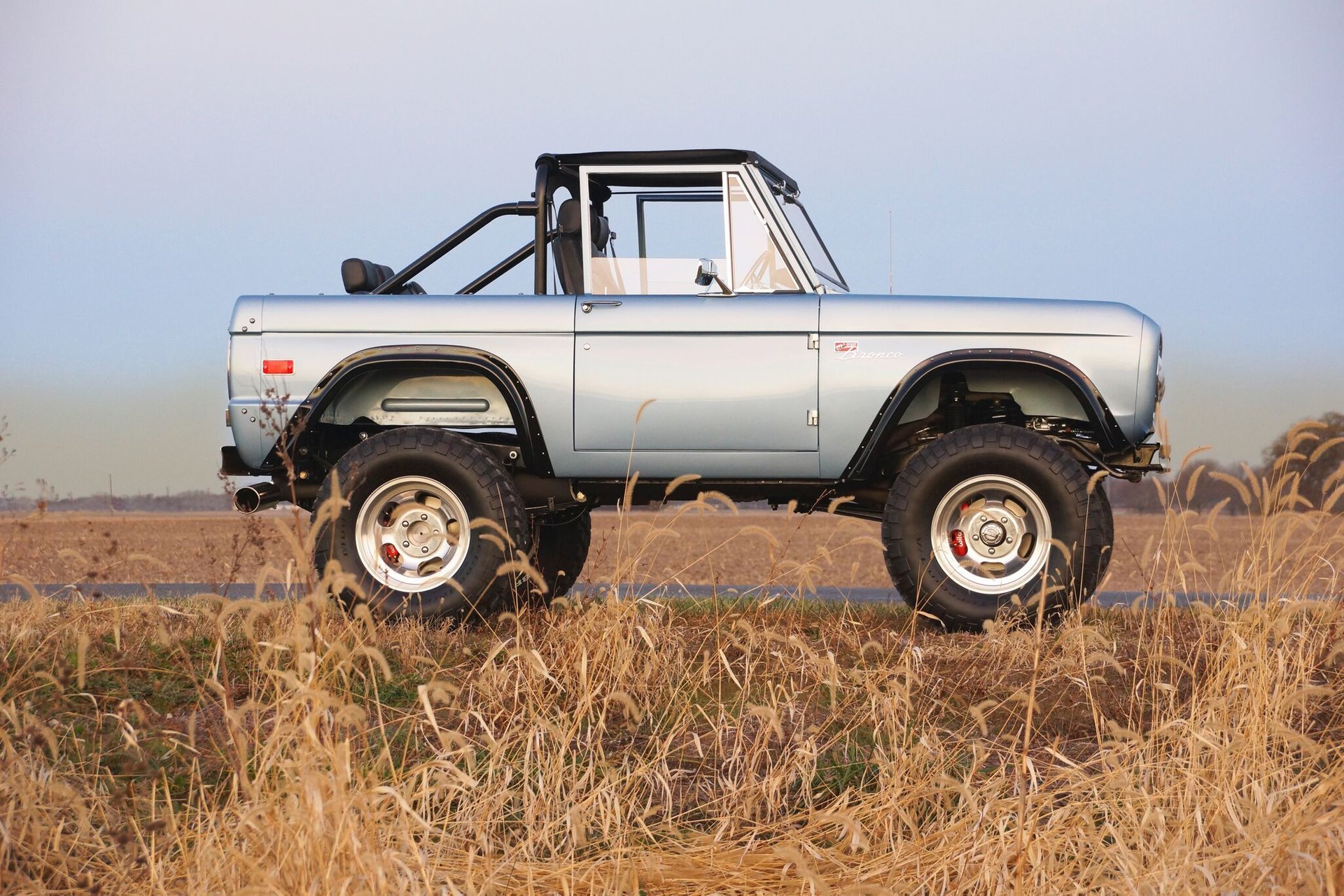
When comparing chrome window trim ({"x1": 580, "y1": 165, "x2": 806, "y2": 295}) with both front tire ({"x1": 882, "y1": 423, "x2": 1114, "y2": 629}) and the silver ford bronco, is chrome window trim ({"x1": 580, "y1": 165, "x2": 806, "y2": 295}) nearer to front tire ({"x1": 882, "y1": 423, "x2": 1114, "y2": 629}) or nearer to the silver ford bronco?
the silver ford bronco

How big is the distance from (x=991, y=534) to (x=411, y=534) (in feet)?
10.2

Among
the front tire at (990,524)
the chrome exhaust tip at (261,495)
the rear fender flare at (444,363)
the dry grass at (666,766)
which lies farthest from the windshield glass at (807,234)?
the chrome exhaust tip at (261,495)

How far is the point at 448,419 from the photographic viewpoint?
7.07 m

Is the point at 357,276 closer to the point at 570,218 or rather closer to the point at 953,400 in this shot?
the point at 570,218

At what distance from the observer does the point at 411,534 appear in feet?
22.3

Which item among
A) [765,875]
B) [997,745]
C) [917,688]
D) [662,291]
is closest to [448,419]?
[662,291]

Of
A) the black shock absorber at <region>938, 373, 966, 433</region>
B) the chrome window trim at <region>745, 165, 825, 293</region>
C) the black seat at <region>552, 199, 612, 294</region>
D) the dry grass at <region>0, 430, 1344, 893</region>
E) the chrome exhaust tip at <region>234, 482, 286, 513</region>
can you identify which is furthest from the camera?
the black seat at <region>552, 199, 612, 294</region>

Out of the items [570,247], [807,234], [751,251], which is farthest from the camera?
[807,234]

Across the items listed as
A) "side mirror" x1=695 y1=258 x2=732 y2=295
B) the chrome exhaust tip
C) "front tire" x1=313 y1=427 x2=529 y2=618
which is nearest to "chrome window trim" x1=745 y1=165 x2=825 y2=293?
"side mirror" x1=695 y1=258 x2=732 y2=295

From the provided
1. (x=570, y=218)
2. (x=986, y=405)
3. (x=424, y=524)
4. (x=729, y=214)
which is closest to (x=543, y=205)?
(x=570, y=218)

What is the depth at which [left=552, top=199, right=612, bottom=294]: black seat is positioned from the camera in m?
7.32

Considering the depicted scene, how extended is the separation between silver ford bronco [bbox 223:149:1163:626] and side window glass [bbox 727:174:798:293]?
2 centimetres

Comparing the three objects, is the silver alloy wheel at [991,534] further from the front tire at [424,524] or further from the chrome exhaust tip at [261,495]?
the chrome exhaust tip at [261,495]

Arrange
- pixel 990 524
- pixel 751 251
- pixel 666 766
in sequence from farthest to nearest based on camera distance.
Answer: pixel 751 251, pixel 990 524, pixel 666 766
